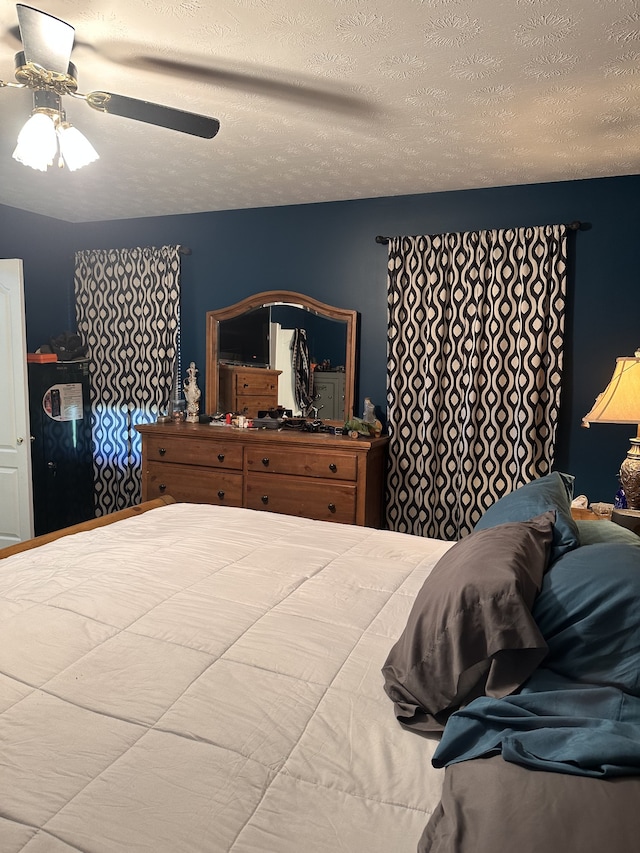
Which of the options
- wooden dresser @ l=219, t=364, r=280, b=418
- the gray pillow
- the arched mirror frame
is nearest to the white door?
the arched mirror frame

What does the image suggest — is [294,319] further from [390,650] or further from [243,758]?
[243,758]

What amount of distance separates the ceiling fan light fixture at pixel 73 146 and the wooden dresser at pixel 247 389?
2.48m

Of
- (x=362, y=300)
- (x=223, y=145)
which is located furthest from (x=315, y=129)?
(x=362, y=300)

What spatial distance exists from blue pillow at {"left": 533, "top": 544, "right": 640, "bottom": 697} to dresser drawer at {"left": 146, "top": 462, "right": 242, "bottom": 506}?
10.0 feet

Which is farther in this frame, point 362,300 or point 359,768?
point 362,300

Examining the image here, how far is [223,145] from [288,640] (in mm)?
2555

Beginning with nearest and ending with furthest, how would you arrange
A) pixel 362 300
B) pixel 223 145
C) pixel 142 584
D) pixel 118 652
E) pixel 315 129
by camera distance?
pixel 118 652, pixel 142 584, pixel 315 129, pixel 223 145, pixel 362 300

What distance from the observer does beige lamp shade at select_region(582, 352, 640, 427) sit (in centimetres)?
260

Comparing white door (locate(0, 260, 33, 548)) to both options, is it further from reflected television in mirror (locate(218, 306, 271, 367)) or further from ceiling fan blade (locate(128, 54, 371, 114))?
ceiling fan blade (locate(128, 54, 371, 114))

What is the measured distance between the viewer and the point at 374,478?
13.3ft

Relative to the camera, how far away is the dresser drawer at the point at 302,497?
153 inches

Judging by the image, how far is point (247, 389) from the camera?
4.66 m

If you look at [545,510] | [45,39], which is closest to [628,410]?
[545,510]

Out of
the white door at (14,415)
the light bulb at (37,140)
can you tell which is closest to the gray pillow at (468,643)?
the light bulb at (37,140)
